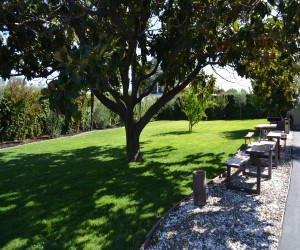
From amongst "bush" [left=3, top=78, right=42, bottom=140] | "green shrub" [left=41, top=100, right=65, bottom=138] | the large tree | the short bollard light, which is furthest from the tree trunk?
"green shrub" [left=41, top=100, right=65, bottom=138]

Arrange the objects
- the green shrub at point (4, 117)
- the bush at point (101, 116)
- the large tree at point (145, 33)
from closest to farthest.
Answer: the large tree at point (145, 33)
the green shrub at point (4, 117)
the bush at point (101, 116)

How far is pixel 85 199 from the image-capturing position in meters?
5.27

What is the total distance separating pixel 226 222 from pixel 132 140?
453cm

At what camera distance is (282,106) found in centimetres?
765

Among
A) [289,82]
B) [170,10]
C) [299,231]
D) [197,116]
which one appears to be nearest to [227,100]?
[197,116]

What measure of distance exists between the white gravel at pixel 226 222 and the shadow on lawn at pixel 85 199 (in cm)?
30

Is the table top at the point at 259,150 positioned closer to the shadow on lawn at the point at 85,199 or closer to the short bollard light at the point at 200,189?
the shadow on lawn at the point at 85,199

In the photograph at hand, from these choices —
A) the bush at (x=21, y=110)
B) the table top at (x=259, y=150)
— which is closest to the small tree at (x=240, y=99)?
the bush at (x=21, y=110)

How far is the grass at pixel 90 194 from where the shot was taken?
385 cm

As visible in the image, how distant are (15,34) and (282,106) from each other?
6960 millimetres

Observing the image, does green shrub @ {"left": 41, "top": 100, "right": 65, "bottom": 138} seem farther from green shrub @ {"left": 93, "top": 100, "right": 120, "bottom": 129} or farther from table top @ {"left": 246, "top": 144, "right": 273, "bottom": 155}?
table top @ {"left": 246, "top": 144, "right": 273, "bottom": 155}

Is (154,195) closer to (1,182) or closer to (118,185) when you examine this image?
(118,185)

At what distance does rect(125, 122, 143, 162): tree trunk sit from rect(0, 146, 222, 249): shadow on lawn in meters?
0.38

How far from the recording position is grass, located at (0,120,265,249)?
3848 mm
